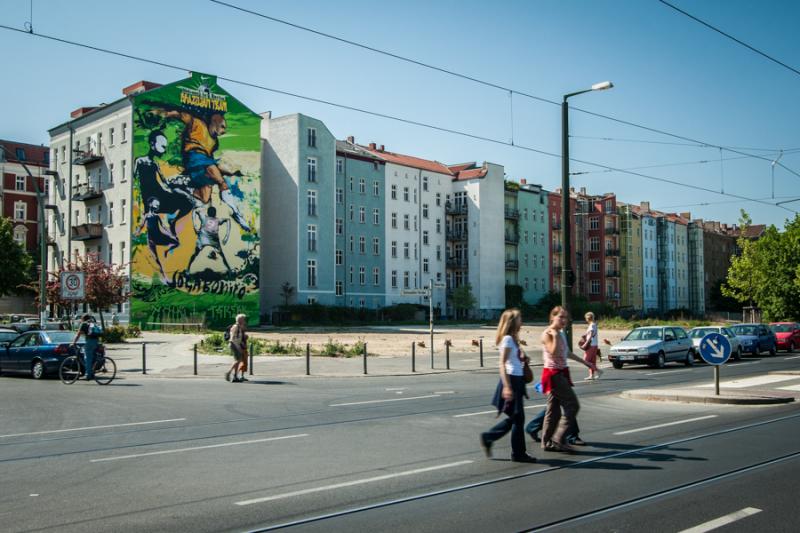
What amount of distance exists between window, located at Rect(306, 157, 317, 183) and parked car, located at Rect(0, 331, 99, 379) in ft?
148

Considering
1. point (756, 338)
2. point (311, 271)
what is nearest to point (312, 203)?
point (311, 271)

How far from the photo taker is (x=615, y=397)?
16.0m

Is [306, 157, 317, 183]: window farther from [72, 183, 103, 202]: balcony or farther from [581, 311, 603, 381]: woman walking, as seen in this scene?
[581, 311, 603, 381]: woman walking

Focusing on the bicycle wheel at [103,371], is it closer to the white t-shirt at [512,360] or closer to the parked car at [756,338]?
the white t-shirt at [512,360]

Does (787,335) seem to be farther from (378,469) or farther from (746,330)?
(378,469)

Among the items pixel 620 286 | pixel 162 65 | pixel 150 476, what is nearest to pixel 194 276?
pixel 162 65

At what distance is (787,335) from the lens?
3812cm

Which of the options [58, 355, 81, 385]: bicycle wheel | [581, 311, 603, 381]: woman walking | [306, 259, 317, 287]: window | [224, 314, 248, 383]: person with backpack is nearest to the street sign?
[58, 355, 81, 385]: bicycle wheel

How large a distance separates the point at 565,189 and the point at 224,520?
17594 millimetres

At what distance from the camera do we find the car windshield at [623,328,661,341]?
27.1 meters

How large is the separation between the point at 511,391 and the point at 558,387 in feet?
3.41

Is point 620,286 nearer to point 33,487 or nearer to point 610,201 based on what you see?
point 610,201

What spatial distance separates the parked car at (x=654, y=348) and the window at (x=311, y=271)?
42230 millimetres

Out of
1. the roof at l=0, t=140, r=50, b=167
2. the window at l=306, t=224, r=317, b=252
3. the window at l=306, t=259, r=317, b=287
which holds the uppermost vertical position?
the roof at l=0, t=140, r=50, b=167
